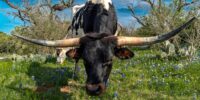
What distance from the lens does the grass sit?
10008mm

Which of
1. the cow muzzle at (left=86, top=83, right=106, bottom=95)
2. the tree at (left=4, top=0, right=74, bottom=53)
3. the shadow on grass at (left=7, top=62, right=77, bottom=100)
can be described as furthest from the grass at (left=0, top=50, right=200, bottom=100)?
the tree at (left=4, top=0, right=74, bottom=53)

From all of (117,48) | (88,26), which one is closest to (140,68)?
(88,26)

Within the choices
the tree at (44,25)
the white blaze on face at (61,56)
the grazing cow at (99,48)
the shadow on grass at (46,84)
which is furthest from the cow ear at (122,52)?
the tree at (44,25)

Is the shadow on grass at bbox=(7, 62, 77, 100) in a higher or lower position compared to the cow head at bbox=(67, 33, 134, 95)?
lower

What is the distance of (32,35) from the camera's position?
1133 inches

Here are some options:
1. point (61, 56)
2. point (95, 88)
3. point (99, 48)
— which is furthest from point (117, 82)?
point (61, 56)

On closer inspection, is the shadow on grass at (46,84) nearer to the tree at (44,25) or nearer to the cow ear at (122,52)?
the cow ear at (122,52)

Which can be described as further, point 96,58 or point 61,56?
point 61,56

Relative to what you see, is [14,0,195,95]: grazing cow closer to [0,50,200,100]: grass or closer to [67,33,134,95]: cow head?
[67,33,134,95]: cow head

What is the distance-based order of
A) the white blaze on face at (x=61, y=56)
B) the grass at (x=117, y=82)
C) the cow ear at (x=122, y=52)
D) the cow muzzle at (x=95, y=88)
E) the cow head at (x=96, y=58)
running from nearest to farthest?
1. the cow muzzle at (x=95, y=88)
2. the cow head at (x=96, y=58)
3. the cow ear at (x=122, y=52)
4. the grass at (x=117, y=82)
5. the white blaze on face at (x=61, y=56)

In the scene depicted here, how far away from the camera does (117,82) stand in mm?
11625

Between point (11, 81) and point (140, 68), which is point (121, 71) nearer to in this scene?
point (140, 68)

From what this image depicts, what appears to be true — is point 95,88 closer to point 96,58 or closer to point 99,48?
point 96,58

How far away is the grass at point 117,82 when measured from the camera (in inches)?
394
